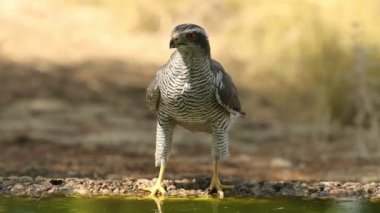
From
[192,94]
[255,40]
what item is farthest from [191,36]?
[255,40]

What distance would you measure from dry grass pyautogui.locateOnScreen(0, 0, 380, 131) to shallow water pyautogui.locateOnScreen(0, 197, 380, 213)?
19.1 ft

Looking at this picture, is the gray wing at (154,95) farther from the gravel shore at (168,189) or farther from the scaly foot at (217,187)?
the scaly foot at (217,187)

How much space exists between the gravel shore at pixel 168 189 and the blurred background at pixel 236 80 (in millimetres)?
2569

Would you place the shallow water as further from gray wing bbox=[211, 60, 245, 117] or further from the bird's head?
the bird's head

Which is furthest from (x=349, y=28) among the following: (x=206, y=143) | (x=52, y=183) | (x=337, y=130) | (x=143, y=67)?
A: (x=52, y=183)

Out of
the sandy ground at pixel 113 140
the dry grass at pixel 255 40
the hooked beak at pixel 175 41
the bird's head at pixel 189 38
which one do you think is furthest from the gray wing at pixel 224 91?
the dry grass at pixel 255 40

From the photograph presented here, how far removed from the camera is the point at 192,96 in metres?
5.91

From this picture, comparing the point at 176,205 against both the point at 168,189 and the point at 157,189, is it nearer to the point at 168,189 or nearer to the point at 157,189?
the point at 157,189

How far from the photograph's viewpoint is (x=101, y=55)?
1561 centimetres

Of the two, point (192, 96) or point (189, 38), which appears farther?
point (192, 96)

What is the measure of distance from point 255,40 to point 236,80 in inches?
46.6

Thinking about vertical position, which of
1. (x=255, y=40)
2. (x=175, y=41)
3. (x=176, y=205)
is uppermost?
(x=255, y=40)

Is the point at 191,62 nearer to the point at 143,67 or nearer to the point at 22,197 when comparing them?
the point at 22,197

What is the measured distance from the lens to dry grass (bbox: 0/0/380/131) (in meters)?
12.1
